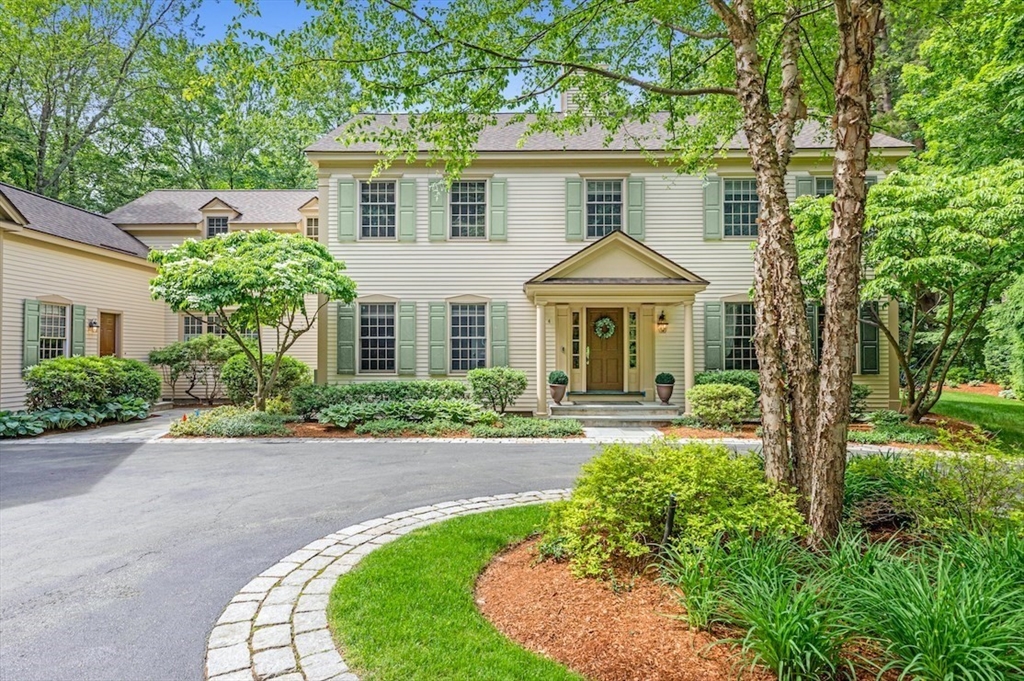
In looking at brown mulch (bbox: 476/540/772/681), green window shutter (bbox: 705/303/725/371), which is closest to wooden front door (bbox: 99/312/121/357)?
brown mulch (bbox: 476/540/772/681)

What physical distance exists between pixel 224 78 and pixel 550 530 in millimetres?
5148

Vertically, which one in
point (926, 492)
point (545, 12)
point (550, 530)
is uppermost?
point (545, 12)

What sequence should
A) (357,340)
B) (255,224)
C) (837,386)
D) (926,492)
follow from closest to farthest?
(837,386) < (926,492) < (357,340) < (255,224)

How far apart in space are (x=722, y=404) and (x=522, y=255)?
5809 mm

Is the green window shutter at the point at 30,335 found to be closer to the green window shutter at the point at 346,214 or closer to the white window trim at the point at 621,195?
the green window shutter at the point at 346,214

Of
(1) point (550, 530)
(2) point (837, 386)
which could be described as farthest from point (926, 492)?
(1) point (550, 530)

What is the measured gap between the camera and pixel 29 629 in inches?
116

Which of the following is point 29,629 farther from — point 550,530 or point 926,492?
point 926,492

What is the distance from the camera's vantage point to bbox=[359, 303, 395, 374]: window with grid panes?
41.3 ft

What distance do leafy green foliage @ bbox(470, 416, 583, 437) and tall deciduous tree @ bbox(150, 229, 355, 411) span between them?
13.5ft

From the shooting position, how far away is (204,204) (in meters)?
18.0

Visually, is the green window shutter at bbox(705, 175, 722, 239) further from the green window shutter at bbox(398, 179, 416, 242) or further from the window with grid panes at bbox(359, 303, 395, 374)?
the window with grid panes at bbox(359, 303, 395, 374)

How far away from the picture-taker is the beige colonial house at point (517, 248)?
12.5 m

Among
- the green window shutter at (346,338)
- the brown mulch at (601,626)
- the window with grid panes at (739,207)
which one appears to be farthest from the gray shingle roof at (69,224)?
the window with grid panes at (739,207)
